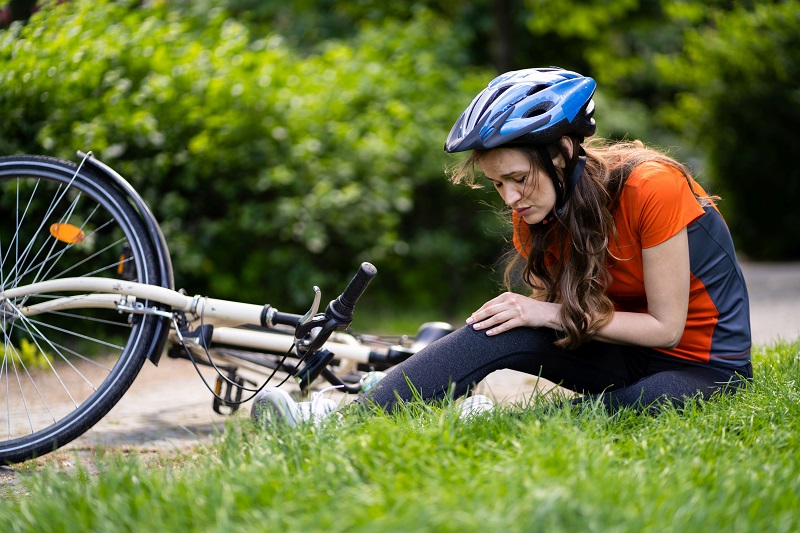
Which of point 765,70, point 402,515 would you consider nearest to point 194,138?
point 402,515

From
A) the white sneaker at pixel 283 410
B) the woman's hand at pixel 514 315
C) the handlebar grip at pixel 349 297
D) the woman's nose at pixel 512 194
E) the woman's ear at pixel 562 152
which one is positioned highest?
the woman's ear at pixel 562 152

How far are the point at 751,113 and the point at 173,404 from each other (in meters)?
8.16

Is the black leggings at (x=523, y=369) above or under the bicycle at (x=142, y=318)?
under

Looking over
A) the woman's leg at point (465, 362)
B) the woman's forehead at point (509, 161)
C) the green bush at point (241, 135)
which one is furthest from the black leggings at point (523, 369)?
the green bush at point (241, 135)

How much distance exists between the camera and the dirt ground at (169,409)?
3184 millimetres

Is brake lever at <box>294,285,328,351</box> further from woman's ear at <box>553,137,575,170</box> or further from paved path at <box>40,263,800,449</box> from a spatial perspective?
woman's ear at <box>553,137,575,170</box>

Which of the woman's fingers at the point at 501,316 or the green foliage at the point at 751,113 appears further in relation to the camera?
the green foliage at the point at 751,113

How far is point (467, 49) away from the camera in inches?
472

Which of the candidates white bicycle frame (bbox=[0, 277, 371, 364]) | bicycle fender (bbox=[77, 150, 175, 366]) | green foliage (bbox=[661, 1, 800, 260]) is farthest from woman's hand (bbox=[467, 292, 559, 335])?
green foliage (bbox=[661, 1, 800, 260])

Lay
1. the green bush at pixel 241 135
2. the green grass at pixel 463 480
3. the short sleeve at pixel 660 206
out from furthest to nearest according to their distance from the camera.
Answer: the green bush at pixel 241 135
the short sleeve at pixel 660 206
the green grass at pixel 463 480

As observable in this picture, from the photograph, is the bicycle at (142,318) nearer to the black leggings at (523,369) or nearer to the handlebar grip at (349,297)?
the handlebar grip at (349,297)

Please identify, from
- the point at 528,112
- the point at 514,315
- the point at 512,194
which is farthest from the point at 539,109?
the point at 514,315

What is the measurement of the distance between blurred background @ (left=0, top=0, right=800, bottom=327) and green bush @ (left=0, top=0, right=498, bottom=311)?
1cm

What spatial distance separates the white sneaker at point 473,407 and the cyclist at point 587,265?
0.15 feet
